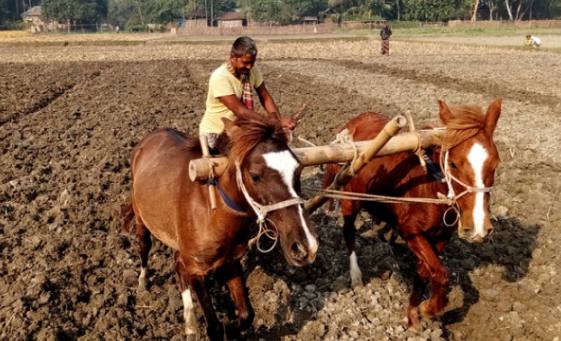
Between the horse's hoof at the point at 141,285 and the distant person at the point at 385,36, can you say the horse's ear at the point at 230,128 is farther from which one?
the distant person at the point at 385,36

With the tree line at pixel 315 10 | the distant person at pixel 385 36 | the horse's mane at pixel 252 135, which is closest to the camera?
the horse's mane at pixel 252 135

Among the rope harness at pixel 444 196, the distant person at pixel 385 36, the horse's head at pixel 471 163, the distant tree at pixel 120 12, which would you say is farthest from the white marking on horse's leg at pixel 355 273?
the distant tree at pixel 120 12

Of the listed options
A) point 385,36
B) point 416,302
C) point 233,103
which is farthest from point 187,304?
point 385,36

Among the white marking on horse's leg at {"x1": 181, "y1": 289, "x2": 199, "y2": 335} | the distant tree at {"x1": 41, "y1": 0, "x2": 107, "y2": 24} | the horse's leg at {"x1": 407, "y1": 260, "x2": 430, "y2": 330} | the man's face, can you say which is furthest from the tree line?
the white marking on horse's leg at {"x1": 181, "y1": 289, "x2": 199, "y2": 335}

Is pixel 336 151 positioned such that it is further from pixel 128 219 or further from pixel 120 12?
pixel 120 12

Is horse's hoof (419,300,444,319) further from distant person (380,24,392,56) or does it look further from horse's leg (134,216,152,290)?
distant person (380,24,392,56)

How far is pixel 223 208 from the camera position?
164 inches

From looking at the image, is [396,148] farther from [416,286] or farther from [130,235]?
[130,235]

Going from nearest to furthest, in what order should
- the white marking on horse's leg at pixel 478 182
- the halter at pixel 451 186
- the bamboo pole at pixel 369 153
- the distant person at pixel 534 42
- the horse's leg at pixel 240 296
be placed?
the bamboo pole at pixel 369 153 < the white marking on horse's leg at pixel 478 182 < the halter at pixel 451 186 < the horse's leg at pixel 240 296 < the distant person at pixel 534 42

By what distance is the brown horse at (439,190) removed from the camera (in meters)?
4.52

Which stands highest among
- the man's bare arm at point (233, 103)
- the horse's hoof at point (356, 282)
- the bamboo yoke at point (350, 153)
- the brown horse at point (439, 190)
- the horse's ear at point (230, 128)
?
the man's bare arm at point (233, 103)

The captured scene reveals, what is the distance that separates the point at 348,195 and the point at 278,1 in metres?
120

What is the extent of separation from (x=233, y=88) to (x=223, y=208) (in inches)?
54.7

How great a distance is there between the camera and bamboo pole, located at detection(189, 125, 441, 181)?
13.1 ft
